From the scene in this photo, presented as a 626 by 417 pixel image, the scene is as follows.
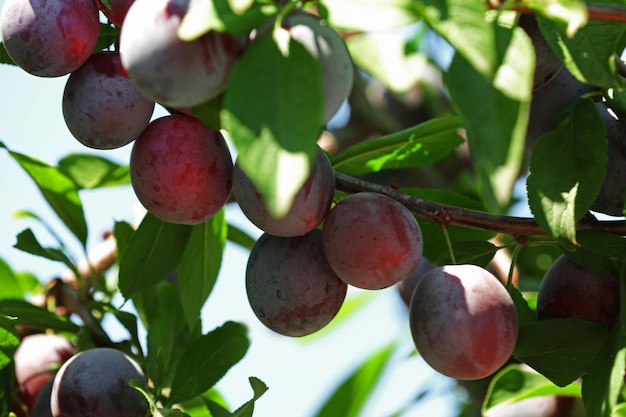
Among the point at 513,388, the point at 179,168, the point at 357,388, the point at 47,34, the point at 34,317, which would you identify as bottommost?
the point at 357,388

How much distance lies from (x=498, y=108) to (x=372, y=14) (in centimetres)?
10

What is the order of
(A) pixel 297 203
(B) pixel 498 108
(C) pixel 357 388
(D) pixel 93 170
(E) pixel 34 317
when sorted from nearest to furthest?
(B) pixel 498 108 → (A) pixel 297 203 → (E) pixel 34 317 → (D) pixel 93 170 → (C) pixel 357 388

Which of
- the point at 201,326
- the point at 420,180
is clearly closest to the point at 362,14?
the point at 201,326

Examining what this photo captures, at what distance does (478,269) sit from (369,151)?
0.79 ft

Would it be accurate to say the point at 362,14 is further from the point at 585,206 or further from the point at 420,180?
the point at 420,180

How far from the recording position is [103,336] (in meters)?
1.13

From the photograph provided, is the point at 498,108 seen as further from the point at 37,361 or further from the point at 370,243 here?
the point at 37,361

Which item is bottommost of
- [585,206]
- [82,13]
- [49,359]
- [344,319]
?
[344,319]

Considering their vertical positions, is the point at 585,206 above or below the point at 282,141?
below

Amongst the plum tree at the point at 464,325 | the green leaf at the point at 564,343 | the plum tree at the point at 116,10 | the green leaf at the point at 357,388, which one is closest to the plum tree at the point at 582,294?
the green leaf at the point at 564,343

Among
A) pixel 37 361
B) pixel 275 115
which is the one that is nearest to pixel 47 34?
pixel 275 115

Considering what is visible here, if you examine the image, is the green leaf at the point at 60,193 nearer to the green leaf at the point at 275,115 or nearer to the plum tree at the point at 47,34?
the plum tree at the point at 47,34

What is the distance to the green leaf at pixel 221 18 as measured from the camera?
0.57 metres

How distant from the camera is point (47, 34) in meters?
0.75
